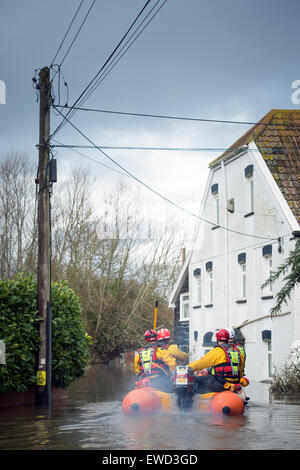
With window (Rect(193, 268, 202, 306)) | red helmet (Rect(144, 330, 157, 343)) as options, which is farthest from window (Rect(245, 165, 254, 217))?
red helmet (Rect(144, 330, 157, 343))

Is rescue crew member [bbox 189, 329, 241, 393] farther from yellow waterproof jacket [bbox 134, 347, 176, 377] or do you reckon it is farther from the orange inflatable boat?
yellow waterproof jacket [bbox 134, 347, 176, 377]

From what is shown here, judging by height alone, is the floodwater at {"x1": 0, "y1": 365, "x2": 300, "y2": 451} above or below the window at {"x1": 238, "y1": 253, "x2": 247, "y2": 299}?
below

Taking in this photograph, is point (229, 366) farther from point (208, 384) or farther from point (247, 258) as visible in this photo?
point (247, 258)

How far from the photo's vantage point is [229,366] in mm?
13773

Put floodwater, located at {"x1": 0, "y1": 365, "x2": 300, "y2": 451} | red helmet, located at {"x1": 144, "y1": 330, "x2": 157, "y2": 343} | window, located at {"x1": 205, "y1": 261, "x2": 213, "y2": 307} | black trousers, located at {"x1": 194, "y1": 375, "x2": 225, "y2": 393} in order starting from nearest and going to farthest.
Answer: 1. floodwater, located at {"x1": 0, "y1": 365, "x2": 300, "y2": 451}
2. black trousers, located at {"x1": 194, "y1": 375, "x2": 225, "y2": 393}
3. red helmet, located at {"x1": 144, "y1": 330, "x2": 157, "y2": 343}
4. window, located at {"x1": 205, "y1": 261, "x2": 213, "y2": 307}

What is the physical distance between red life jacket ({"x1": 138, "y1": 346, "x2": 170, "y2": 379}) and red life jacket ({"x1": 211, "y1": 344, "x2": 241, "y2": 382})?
1087 mm

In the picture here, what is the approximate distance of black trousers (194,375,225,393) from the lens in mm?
13930

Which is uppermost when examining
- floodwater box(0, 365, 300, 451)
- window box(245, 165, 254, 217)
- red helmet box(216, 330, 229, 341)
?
window box(245, 165, 254, 217)

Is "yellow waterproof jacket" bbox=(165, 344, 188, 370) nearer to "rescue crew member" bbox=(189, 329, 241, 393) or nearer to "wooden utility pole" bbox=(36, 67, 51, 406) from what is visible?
"rescue crew member" bbox=(189, 329, 241, 393)

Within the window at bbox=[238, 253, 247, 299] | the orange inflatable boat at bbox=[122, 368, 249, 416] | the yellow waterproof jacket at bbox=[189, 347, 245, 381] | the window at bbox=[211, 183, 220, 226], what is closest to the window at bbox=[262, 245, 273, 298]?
the window at bbox=[238, 253, 247, 299]

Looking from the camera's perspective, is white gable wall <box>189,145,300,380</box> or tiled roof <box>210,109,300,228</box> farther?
tiled roof <box>210,109,300,228</box>

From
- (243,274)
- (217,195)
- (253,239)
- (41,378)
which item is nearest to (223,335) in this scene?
(41,378)

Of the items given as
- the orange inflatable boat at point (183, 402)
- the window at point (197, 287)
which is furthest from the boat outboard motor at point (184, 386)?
the window at point (197, 287)

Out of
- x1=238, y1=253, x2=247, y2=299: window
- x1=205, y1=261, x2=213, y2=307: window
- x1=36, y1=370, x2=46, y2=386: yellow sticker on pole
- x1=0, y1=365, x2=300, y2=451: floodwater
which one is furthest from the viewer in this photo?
x1=205, y1=261, x2=213, y2=307: window
